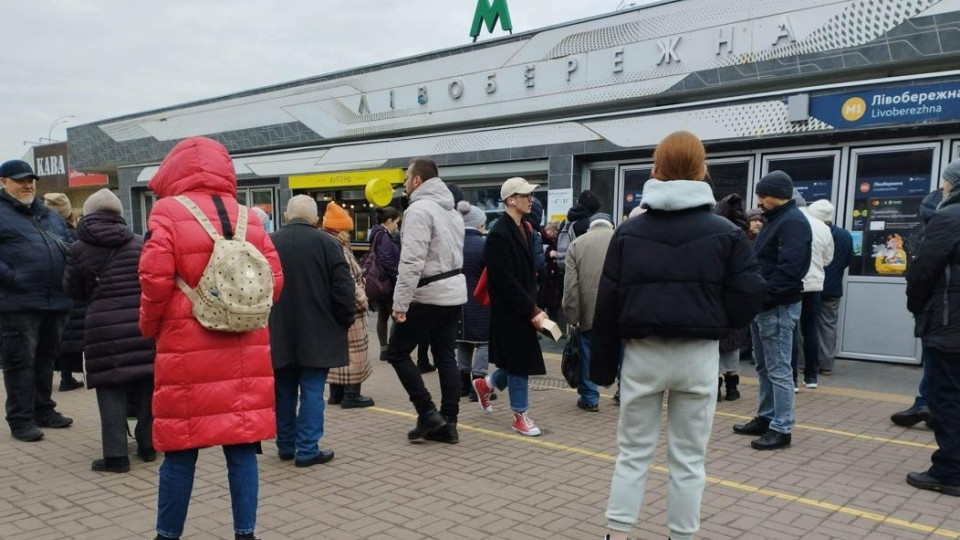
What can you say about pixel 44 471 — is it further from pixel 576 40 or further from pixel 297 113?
pixel 297 113

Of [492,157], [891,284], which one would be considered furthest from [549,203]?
[891,284]

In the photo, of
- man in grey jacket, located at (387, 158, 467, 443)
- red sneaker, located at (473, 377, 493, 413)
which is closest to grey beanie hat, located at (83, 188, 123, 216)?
man in grey jacket, located at (387, 158, 467, 443)

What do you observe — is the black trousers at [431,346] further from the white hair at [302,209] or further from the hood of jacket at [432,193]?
the white hair at [302,209]

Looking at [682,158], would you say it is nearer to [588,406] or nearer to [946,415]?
[946,415]

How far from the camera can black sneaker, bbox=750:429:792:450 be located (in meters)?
4.80

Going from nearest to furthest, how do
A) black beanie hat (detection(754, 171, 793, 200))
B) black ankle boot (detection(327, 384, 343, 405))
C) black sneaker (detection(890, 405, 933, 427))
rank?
black beanie hat (detection(754, 171, 793, 200)), black sneaker (detection(890, 405, 933, 427)), black ankle boot (detection(327, 384, 343, 405))

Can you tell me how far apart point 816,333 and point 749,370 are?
1.19m

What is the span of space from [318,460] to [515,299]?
5.85 ft

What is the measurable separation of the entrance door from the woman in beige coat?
607 centimetres

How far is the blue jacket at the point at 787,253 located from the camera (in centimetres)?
470

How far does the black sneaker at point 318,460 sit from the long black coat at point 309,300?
2.12ft

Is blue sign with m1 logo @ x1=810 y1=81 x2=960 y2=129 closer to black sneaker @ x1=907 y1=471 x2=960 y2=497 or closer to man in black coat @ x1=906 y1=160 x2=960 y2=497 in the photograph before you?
man in black coat @ x1=906 y1=160 x2=960 y2=497

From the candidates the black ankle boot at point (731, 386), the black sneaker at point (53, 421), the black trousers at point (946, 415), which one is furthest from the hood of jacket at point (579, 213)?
the black sneaker at point (53, 421)

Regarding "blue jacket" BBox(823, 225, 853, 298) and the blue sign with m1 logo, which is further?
"blue jacket" BBox(823, 225, 853, 298)
